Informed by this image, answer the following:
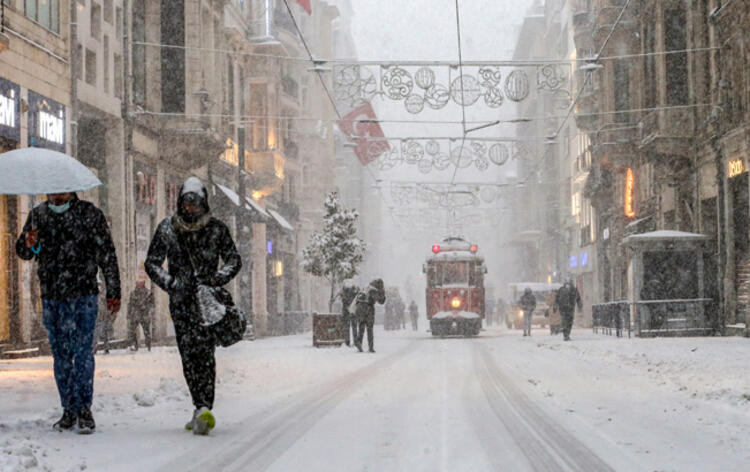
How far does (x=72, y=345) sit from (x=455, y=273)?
2978 cm

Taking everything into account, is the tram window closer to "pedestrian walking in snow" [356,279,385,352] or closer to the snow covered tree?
the snow covered tree

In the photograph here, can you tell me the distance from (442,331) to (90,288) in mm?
28639

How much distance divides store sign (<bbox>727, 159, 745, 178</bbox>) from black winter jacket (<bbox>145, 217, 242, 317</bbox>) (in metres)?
22.2

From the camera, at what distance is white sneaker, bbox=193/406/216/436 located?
804cm

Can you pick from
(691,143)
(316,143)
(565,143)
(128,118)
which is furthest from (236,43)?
(565,143)

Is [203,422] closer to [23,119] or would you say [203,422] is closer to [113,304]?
[113,304]

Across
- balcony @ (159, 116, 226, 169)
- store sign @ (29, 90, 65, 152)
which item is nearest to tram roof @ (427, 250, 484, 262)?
balcony @ (159, 116, 226, 169)

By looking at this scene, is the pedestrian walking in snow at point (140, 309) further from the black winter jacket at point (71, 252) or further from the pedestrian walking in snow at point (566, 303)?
the black winter jacket at point (71, 252)

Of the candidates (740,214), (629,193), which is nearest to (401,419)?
(740,214)

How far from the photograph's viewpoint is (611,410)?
10445mm

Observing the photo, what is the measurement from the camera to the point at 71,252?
8281 mm

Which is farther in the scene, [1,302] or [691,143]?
[691,143]

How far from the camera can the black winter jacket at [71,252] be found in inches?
324

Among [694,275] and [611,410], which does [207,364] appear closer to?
[611,410]
